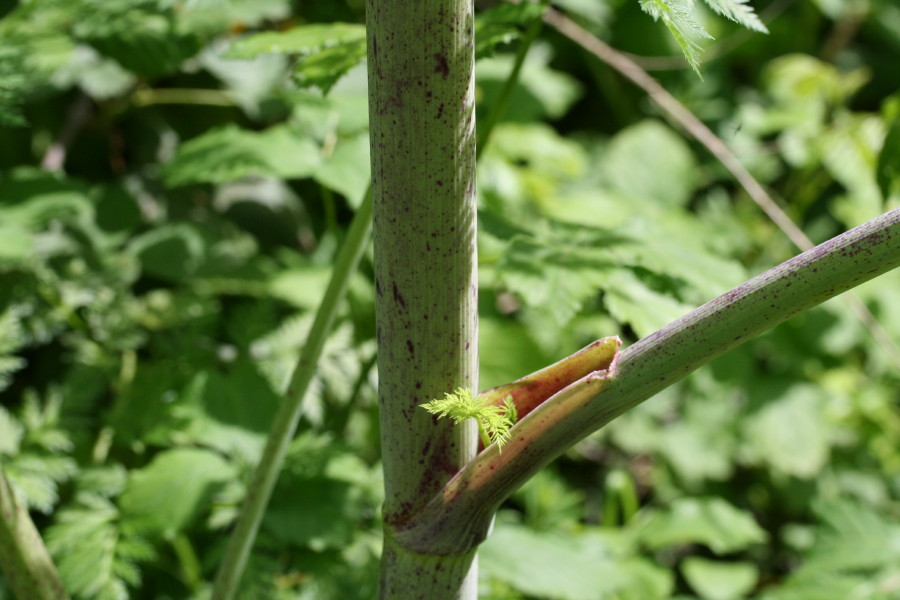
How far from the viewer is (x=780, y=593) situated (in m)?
1.92

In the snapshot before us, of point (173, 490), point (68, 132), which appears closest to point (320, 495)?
point (173, 490)

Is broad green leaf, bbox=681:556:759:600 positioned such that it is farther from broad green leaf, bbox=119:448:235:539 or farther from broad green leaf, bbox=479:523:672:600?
broad green leaf, bbox=119:448:235:539

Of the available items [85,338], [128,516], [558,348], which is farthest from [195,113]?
[128,516]

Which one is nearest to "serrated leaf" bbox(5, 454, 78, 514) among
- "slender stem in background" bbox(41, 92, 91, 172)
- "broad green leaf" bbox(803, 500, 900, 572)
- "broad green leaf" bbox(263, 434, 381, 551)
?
"broad green leaf" bbox(263, 434, 381, 551)

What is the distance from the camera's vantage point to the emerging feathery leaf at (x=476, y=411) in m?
0.68

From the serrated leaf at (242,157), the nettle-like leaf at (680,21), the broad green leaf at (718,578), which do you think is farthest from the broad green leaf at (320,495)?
the broad green leaf at (718,578)

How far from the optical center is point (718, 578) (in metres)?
2.36

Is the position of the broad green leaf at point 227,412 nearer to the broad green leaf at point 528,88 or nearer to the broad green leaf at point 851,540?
the broad green leaf at point 528,88

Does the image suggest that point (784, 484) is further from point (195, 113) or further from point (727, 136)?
point (195, 113)

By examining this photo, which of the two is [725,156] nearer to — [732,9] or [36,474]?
[732,9]

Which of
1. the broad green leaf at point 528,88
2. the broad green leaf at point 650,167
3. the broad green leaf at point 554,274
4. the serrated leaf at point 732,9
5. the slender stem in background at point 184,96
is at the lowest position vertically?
the serrated leaf at point 732,9

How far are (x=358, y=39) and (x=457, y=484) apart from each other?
611 millimetres

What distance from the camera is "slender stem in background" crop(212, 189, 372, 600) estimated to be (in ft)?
2.87

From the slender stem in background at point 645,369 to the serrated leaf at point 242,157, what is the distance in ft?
2.64
